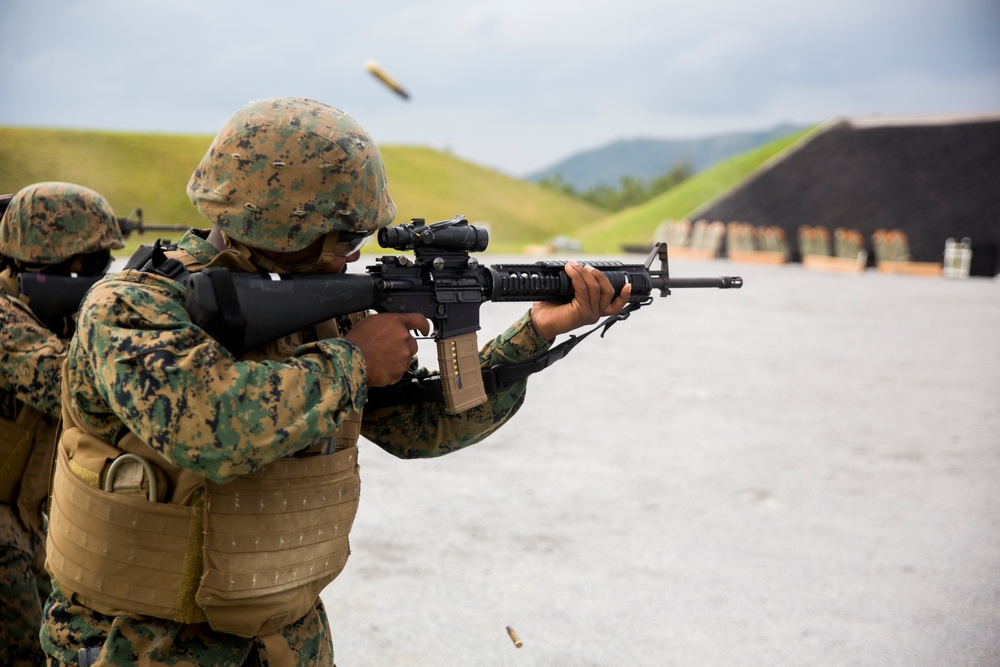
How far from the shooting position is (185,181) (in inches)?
1512

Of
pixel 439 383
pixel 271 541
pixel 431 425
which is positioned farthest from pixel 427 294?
pixel 271 541

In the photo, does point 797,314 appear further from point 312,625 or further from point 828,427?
point 312,625

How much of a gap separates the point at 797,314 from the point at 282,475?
44.9 ft

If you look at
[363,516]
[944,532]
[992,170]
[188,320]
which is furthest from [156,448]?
[992,170]

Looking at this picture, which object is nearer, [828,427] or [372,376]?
[372,376]

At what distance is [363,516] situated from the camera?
507 centimetres

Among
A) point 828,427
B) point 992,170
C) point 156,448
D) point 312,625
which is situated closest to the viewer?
point 156,448

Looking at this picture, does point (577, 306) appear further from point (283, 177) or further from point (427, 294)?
point (283, 177)

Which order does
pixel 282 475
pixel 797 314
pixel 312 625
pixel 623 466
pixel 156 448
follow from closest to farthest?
pixel 156 448 → pixel 282 475 → pixel 312 625 → pixel 623 466 → pixel 797 314

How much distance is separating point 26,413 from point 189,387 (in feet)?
5.31

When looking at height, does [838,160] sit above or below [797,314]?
above

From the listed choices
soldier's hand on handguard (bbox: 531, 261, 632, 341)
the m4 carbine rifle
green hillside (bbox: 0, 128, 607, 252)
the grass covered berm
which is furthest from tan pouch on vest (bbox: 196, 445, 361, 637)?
the grass covered berm

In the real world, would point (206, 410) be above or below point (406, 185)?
below

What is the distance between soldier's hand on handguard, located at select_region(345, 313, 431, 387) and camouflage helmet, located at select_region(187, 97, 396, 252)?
219 millimetres
